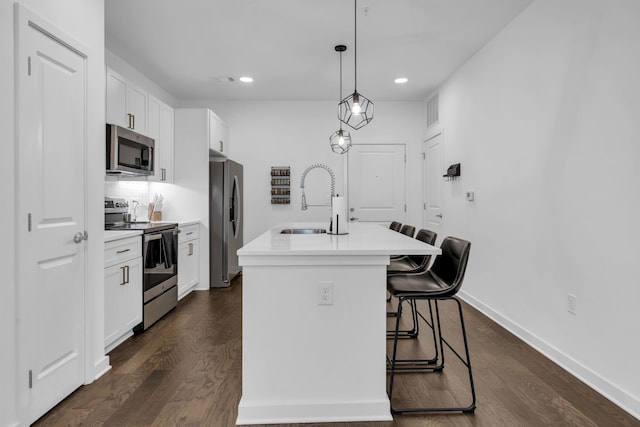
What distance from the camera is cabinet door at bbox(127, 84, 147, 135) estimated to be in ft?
11.7

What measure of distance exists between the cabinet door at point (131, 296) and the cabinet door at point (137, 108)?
138 centimetres

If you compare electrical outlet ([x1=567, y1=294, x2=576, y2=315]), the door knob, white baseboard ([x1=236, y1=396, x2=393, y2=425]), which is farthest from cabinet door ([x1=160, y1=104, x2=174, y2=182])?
electrical outlet ([x1=567, y1=294, x2=576, y2=315])

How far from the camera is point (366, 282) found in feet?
6.46

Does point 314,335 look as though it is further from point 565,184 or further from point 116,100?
point 116,100

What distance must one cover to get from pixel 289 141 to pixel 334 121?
757 mm

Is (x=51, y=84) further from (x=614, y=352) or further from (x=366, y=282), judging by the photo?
(x=614, y=352)

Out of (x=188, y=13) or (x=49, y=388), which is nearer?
(x=49, y=388)

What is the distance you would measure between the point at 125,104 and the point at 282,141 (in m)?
2.63

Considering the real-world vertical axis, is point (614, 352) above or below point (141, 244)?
below

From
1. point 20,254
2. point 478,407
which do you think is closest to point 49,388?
point 20,254

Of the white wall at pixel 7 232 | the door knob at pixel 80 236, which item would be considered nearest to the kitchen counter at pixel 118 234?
the door knob at pixel 80 236

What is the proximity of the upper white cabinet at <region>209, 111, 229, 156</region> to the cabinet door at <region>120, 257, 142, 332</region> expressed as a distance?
7.00 ft

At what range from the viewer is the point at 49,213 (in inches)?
78.2

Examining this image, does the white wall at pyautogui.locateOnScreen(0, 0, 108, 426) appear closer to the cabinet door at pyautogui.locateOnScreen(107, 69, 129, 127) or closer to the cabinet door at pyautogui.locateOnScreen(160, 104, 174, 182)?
the cabinet door at pyautogui.locateOnScreen(107, 69, 129, 127)
